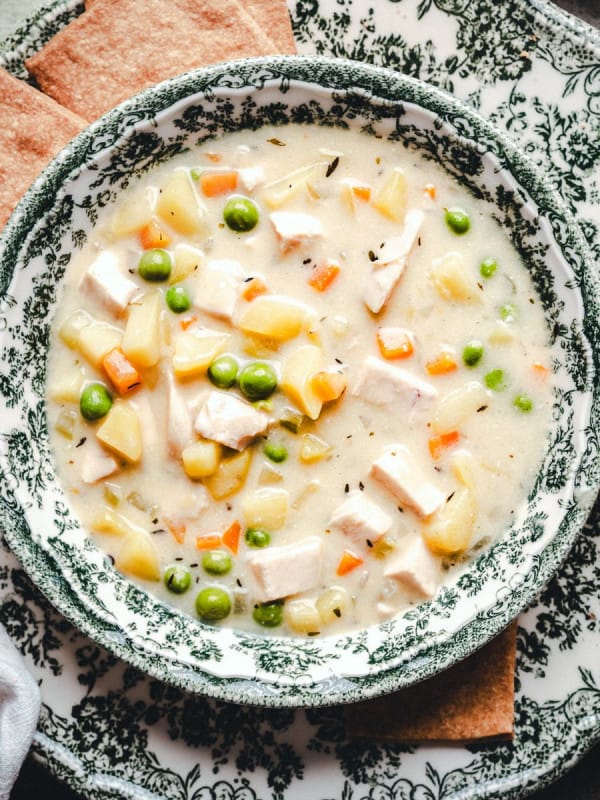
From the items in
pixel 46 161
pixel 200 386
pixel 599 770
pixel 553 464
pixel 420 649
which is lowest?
pixel 599 770

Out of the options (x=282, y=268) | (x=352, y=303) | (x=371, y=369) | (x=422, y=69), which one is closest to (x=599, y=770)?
(x=371, y=369)

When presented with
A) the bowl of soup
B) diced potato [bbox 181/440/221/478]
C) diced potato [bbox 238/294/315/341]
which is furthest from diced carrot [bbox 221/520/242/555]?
diced potato [bbox 238/294/315/341]

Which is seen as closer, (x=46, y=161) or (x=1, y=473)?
(x=1, y=473)

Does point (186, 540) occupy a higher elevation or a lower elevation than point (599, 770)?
higher

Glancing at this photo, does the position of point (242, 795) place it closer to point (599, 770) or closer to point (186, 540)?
point (186, 540)

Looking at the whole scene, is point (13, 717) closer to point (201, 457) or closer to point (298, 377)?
point (201, 457)

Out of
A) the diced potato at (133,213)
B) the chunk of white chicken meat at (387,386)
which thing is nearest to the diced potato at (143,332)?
the diced potato at (133,213)

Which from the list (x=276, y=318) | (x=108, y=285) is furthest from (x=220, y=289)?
(x=108, y=285)

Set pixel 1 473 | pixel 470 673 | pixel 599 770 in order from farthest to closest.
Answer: pixel 599 770
pixel 470 673
pixel 1 473
